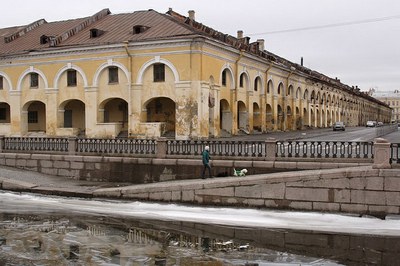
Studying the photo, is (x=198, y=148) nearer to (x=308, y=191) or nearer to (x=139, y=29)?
(x=308, y=191)

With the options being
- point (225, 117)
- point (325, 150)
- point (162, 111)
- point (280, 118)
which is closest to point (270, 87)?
point (280, 118)

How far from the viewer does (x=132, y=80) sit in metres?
29.7

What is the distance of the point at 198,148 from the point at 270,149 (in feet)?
10.2

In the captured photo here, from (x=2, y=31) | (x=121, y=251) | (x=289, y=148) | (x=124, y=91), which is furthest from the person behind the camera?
(x=2, y=31)

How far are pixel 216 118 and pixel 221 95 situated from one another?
6.51ft

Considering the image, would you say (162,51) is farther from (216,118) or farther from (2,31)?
(2,31)

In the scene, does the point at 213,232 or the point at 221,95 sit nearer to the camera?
the point at 213,232

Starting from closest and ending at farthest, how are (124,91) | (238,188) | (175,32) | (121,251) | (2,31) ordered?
1. (121,251)
2. (238,188)
3. (175,32)
4. (124,91)
5. (2,31)

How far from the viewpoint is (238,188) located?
13820 millimetres

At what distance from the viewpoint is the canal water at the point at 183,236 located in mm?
8773

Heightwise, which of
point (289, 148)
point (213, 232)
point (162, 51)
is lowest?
point (213, 232)

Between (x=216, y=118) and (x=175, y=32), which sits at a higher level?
(x=175, y=32)

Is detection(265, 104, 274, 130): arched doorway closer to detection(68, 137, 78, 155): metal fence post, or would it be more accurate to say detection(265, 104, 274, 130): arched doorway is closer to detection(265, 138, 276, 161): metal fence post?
detection(68, 137, 78, 155): metal fence post

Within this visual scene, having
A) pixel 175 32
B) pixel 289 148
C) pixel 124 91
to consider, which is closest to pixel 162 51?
pixel 175 32
